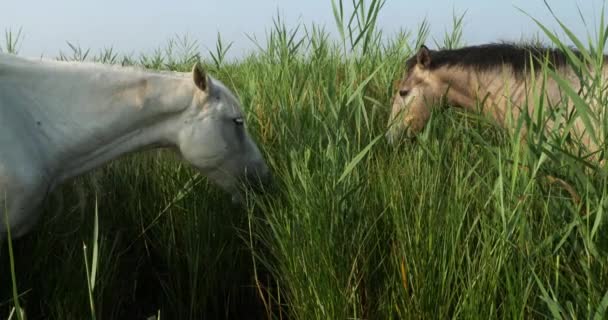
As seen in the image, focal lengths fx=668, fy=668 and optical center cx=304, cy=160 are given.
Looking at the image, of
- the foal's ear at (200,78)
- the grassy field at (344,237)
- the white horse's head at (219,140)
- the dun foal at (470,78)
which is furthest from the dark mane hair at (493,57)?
the foal's ear at (200,78)

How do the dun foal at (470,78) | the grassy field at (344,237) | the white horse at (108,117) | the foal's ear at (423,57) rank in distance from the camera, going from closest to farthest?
the grassy field at (344,237) < the white horse at (108,117) < the dun foal at (470,78) < the foal's ear at (423,57)

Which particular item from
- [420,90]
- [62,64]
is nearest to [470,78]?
[420,90]

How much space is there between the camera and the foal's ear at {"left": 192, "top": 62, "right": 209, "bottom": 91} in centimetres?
256

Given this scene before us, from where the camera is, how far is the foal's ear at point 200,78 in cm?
256

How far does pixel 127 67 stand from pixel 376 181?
1.09 meters

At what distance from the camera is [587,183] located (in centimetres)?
157

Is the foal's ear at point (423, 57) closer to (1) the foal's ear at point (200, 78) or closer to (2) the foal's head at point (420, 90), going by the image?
(2) the foal's head at point (420, 90)

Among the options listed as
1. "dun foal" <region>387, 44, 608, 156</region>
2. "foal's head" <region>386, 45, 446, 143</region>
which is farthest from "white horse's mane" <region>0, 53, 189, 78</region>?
"foal's head" <region>386, 45, 446, 143</region>

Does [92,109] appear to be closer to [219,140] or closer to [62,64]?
[62,64]

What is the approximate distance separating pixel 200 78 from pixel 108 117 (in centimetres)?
38

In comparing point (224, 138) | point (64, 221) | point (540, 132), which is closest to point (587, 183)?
point (540, 132)

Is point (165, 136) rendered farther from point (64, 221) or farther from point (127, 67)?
point (64, 221)

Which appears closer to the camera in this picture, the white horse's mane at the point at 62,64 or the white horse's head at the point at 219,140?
the white horse's mane at the point at 62,64

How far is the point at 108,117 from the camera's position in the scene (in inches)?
101
